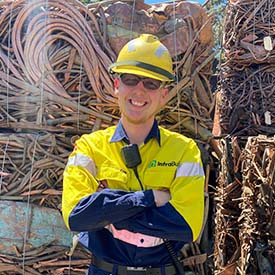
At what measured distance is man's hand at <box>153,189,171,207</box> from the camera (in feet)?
6.39

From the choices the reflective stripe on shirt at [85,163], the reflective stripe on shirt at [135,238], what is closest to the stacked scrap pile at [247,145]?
the reflective stripe on shirt at [135,238]

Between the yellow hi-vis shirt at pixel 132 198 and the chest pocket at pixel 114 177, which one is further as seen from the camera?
the chest pocket at pixel 114 177

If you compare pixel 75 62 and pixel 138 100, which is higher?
pixel 75 62

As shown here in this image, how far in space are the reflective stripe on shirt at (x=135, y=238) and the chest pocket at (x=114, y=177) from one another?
16cm

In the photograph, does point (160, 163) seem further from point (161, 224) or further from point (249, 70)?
point (249, 70)

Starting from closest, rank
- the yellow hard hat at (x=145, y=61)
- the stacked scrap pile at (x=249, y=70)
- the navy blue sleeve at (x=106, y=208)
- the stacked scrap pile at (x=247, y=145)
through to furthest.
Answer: the navy blue sleeve at (x=106, y=208) < the yellow hard hat at (x=145, y=61) < the stacked scrap pile at (x=247, y=145) < the stacked scrap pile at (x=249, y=70)

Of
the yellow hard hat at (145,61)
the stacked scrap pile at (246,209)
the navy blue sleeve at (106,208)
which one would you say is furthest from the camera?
the stacked scrap pile at (246,209)

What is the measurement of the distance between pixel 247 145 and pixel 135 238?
1790 mm

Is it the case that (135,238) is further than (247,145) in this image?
No

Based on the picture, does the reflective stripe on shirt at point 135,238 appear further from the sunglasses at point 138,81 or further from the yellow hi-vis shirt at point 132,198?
the sunglasses at point 138,81

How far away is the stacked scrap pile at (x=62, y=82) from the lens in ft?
10.4

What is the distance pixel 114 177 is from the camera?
6.63 ft

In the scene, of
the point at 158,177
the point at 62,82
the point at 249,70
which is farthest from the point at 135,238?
the point at 249,70

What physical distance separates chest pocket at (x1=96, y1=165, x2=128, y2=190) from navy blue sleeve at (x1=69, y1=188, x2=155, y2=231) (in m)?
0.09
